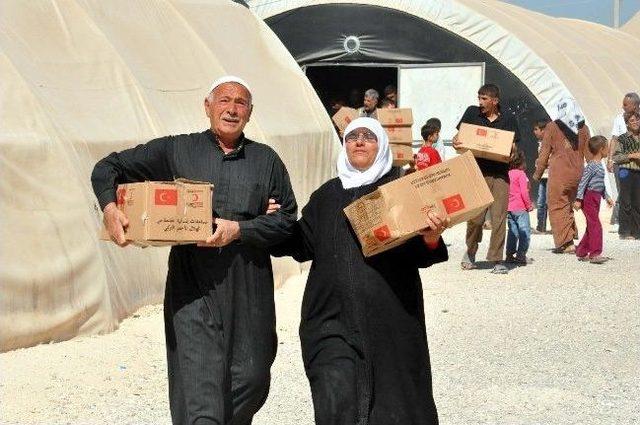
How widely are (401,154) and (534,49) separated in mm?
6964

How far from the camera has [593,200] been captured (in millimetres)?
12539

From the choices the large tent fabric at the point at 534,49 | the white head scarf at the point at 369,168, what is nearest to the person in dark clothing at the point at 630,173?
the large tent fabric at the point at 534,49

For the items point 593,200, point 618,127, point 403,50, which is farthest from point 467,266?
point 403,50

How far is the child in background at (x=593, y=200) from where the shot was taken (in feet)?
40.8

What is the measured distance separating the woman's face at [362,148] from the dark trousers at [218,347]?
59cm

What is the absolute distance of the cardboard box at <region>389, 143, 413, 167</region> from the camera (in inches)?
521

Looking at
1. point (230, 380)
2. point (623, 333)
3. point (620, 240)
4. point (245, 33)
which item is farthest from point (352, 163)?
point (620, 240)

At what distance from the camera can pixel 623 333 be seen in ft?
28.9

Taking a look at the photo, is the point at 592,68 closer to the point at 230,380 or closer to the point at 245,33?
the point at 245,33

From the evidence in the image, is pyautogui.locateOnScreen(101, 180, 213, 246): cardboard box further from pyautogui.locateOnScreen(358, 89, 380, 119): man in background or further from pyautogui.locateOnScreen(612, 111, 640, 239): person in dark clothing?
pyautogui.locateOnScreen(612, 111, 640, 239): person in dark clothing

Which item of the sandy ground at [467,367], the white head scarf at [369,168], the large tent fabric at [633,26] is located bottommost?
the sandy ground at [467,367]

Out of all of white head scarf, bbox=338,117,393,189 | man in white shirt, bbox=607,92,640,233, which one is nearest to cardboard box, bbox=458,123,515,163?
man in white shirt, bbox=607,92,640,233

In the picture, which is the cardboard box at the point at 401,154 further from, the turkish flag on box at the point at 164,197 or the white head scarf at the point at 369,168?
the turkish flag on box at the point at 164,197

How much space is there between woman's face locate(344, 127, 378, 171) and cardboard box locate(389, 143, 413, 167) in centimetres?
828
